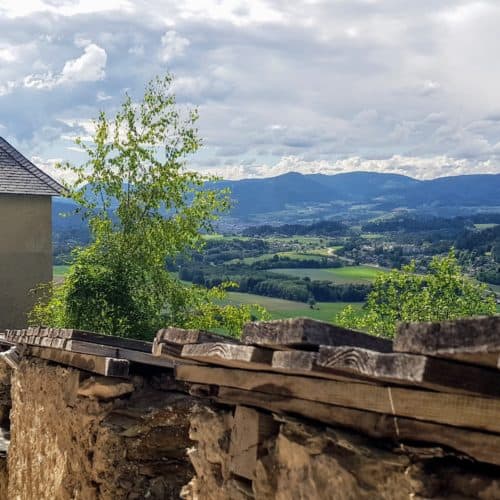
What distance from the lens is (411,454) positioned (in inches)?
119

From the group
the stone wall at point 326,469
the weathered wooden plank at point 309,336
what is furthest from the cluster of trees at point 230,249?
the weathered wooden plank at point 309,336

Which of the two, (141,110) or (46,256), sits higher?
(141,110)

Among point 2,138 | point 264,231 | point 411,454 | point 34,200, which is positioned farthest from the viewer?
point 264,231

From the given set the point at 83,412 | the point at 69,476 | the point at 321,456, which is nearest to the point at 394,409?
the point at 321,456

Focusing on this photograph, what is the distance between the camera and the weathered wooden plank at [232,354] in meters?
3.39

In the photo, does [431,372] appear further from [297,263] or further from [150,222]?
[297,263]

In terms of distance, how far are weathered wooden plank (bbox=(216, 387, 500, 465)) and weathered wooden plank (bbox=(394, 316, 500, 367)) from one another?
0.39 metres

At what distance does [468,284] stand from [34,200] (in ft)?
50.3

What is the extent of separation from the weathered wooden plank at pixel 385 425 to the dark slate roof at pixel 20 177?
17390 millimetres

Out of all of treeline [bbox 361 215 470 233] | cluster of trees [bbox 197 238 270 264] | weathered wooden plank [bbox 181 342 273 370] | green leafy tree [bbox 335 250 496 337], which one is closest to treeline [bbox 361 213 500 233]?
treeline [bbox 361 215 470 233]

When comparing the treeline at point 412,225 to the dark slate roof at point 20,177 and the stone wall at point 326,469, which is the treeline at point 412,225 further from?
the stone wall at point 326,469

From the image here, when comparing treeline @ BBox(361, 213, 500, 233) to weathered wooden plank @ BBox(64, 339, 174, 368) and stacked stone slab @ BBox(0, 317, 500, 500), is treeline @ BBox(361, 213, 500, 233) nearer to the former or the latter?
weathered wooden plank @ BBox(64, 339, 174, 368)

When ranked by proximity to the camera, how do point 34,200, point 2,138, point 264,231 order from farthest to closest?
point 264,231 → point 2,138 → point 34,200

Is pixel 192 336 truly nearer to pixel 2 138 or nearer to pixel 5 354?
pixel 5 354
